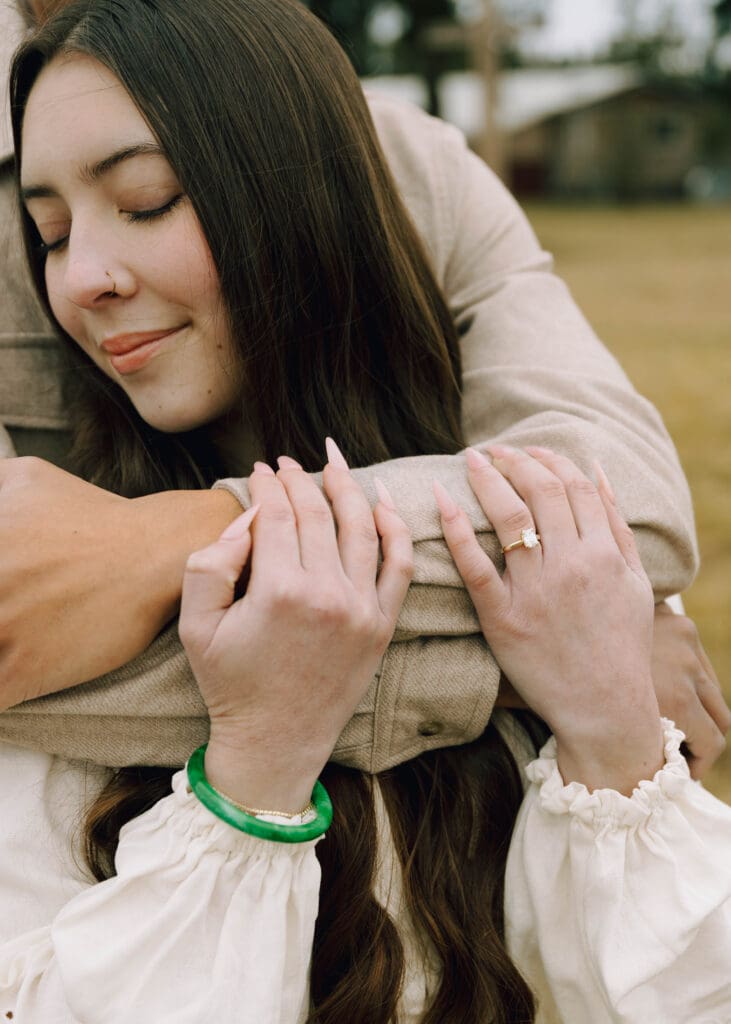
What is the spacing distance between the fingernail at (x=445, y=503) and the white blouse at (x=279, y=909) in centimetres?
41

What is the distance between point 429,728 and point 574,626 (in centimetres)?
29

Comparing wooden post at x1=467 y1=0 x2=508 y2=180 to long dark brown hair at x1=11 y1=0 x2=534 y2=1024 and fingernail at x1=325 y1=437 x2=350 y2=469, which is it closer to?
long dark brown hair at x1=11 y1=0 x2=534 y2=1024

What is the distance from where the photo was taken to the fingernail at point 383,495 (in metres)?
1.59

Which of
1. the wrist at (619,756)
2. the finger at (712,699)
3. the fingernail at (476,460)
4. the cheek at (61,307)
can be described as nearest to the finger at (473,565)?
the fingernail at (476,460)

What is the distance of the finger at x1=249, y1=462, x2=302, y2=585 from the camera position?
4.65 ft

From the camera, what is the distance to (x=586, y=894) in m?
1.52

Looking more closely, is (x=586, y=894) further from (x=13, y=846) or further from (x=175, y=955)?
(x=13, y=846)

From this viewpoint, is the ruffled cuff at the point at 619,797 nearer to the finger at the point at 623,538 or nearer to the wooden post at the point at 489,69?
the finger at the point at 623,538

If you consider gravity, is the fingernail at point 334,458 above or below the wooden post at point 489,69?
above

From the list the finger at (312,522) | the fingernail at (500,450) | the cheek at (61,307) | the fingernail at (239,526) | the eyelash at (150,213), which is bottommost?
the fingernail at (500,450)

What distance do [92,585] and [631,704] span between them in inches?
31.5

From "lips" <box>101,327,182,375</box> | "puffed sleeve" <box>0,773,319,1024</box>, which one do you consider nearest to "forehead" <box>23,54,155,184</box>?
"lips" <box>101,327,182,375</box>

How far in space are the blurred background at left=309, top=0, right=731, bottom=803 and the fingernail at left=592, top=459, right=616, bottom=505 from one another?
1164 millimetres

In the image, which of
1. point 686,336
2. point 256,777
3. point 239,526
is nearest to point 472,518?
point 239,526
